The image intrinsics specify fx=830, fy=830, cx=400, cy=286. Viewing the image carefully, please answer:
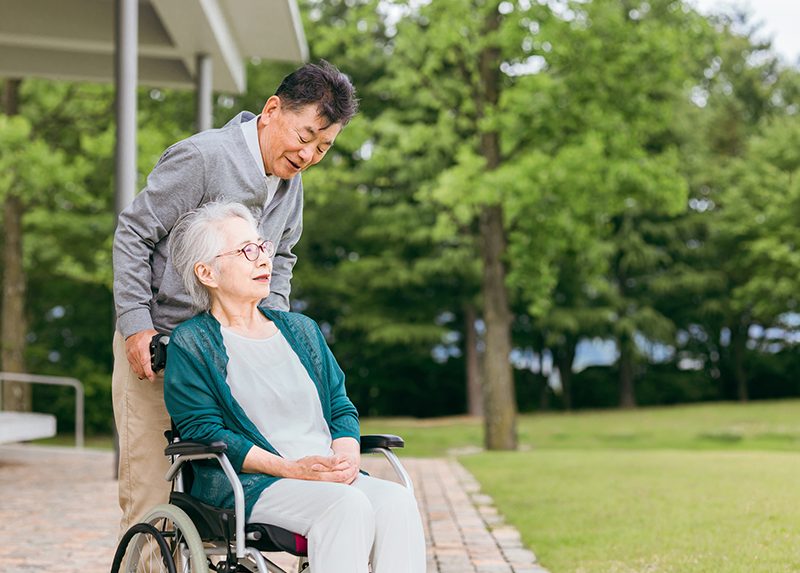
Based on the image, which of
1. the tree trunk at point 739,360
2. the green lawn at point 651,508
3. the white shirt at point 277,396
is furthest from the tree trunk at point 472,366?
the white shirt at point 277,396

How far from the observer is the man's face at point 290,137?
227 cm

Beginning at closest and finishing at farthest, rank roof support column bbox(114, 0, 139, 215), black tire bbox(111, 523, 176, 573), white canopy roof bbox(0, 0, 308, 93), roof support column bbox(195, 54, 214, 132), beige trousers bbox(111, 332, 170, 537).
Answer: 1. black tire bbox(111, 523, 176, 573)
2. beige trousers bbox(111, 332, 170, 537)
3. roof support column bbox(114, 0, 139, 215)
4. white canopy roof bbox(0, 0, 308, 93)
5. roof support column bbox(195, 54, 214, 132)

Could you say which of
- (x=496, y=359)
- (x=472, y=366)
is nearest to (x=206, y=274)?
(x=496, y=359)

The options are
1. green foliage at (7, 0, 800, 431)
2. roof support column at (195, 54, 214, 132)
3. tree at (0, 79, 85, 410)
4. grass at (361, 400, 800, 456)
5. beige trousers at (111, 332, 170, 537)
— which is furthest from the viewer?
grass at (361, 400, 800, 456)

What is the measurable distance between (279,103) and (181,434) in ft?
Result: 3.06

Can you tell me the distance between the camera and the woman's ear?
7.11ft

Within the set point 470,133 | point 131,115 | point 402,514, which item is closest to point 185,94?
point 470,133

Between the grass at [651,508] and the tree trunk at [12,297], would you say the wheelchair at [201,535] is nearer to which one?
the grass at [651,508]

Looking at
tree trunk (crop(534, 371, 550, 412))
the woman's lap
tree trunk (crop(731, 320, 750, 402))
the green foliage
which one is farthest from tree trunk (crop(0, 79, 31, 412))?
tree trunk (crop(731, 320, 750, 402))

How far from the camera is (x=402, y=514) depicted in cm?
192

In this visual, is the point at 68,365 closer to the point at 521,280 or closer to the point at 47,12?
the point at 521,280

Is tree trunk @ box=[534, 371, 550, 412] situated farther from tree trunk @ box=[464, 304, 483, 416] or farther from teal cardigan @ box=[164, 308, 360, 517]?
teal cardigan @ box=[164, 308, 360, 517]

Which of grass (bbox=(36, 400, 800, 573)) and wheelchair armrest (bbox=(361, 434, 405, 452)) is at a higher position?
wheelchair armrest (bbox=(361, 434, 405, 452))

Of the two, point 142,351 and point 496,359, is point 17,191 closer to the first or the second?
point 496,359
